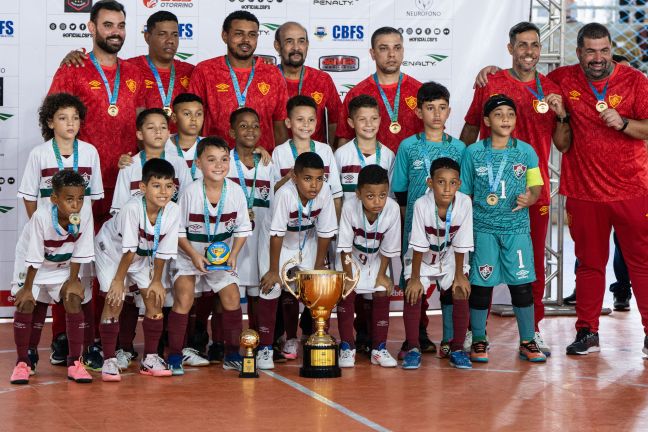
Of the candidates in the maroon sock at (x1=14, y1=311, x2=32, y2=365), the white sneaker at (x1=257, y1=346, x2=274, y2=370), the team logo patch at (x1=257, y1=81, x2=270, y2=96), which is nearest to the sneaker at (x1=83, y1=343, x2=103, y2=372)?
the maroon sock at (x1=14, y1=311, x2=32, y2=365)

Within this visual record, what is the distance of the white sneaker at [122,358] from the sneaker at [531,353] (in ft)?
8.60

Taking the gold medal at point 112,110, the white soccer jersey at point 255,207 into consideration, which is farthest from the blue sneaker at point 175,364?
the gold medal at point 112,110

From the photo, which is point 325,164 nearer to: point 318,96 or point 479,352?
point 318,96

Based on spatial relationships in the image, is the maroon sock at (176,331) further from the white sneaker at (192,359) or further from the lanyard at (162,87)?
the lanyard at (162,87)

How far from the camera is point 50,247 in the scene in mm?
6285

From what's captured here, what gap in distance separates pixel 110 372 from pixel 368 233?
1.86 meters

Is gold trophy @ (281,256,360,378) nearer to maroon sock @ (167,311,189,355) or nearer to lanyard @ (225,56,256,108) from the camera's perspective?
maroon sock @ (167,311,189,355)

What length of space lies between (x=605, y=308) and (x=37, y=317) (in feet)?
Answer: 17.3

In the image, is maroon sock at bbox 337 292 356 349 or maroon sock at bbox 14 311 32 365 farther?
maroon sock at bbox 337 292 356 349

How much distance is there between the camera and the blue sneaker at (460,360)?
6.73 m

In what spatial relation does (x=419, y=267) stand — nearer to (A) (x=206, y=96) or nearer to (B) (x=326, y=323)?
(B) (x=326, y=323)

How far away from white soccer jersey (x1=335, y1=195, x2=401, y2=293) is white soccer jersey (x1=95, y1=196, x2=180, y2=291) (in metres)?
1.12

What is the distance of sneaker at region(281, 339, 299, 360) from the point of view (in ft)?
23.4

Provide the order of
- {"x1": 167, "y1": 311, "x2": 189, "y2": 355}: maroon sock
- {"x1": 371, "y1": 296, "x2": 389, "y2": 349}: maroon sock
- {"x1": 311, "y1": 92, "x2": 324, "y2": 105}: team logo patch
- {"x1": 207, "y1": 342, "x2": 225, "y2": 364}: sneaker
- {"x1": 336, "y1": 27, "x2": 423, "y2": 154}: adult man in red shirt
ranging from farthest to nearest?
{"x1": 311, "y1": 92, "x2": 324, "y2": 105}: team logo patch, {"x1": 336, "y1": 27, "x2": 423, "y2": 154}: adult man in red shirt, {"x1": 207, "y1": 342, "x2": 225, "y2": 364}: sneaker, {"x1": 371, "y1": 296, "x2": 389, "y2": 349}: maroon sock, {"x1": 167, "y1": 311, "x2": 189, "y2": 355}: maroon sock
